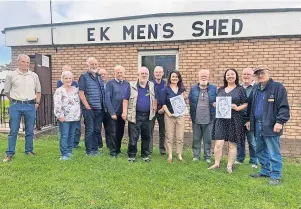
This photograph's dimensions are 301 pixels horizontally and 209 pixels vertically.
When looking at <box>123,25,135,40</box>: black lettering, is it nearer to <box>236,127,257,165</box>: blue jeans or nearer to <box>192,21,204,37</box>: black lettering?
<box>192,21,204,37</box>: black lettering

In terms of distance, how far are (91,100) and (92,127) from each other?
0.50 metres

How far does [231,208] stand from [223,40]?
15.6ft

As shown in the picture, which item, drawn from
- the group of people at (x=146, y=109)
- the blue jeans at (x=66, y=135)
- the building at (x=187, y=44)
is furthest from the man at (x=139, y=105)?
the building at (x=187, y=44)

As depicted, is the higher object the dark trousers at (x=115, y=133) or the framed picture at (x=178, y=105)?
the framed picture at (x=178, y=105)

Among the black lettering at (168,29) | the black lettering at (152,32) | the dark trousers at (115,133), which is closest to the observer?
the dark trousers at (115,133)

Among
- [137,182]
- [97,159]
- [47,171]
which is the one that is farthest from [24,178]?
[137,182]

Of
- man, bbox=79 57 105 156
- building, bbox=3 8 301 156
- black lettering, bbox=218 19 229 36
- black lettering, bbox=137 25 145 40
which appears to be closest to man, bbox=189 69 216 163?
man, bbox=79 57 105 156

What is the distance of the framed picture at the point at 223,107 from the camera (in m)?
3.98

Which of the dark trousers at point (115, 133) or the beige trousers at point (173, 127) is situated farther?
the dark trousers at point (115, 133)

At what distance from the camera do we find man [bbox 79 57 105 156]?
4559mm

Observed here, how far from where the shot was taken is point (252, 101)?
4012mm

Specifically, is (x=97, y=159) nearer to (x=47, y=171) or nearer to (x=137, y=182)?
(x=47, y=171)

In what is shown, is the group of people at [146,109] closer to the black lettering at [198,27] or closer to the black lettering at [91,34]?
the black lettering at [198,27]

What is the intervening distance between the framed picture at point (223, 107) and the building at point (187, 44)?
9.18 ft
